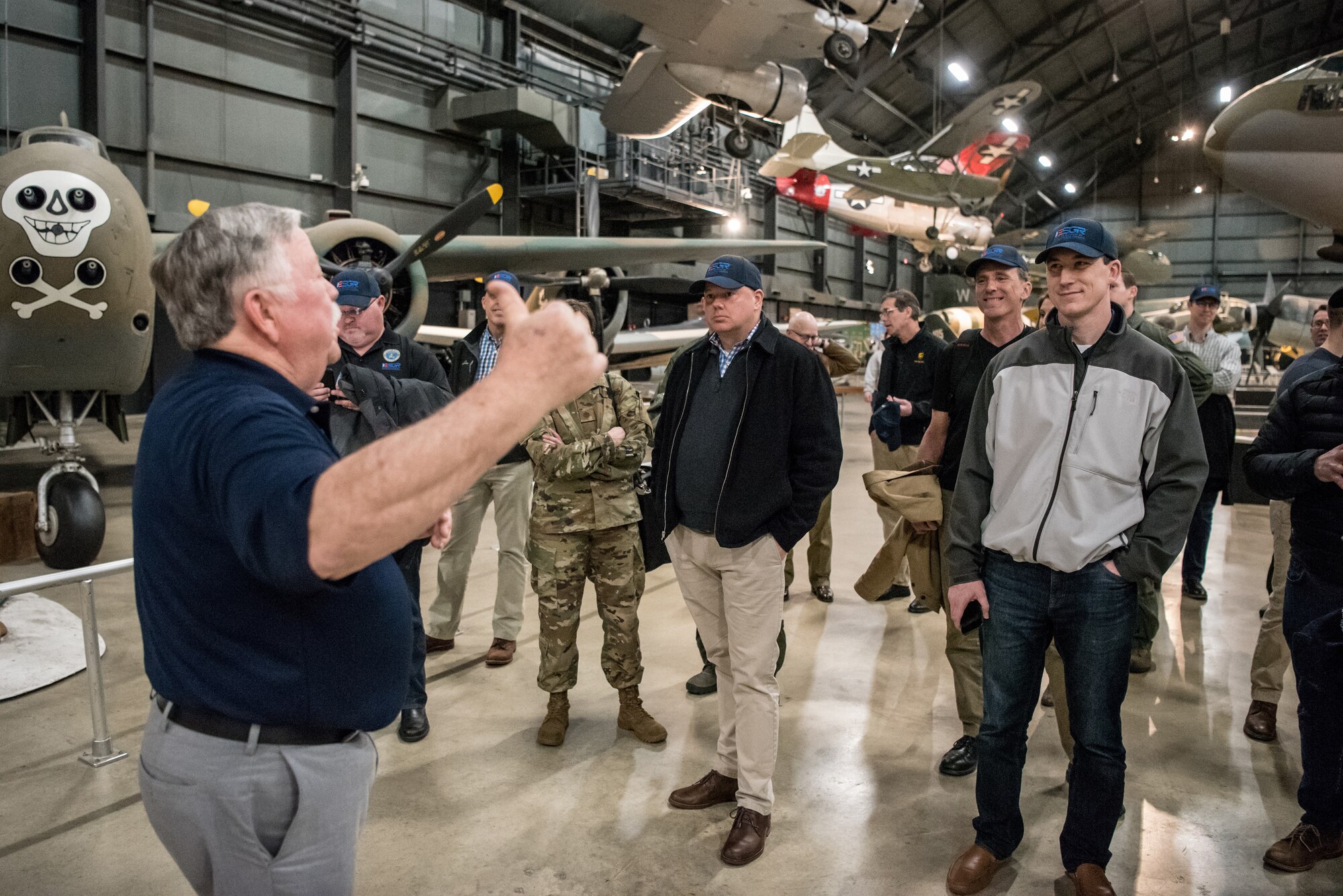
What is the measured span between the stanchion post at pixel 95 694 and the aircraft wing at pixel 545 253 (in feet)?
19.6

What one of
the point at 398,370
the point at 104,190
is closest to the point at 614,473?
the point at 398,370

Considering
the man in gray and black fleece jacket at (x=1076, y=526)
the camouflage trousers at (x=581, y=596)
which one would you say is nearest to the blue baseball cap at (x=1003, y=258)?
the man in gray and black fleece jacket at (x=1076, y=526)

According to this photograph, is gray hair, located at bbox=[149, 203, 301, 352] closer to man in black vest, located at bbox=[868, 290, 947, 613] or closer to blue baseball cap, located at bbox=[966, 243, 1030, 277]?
blue baseball cap, located at bbox=[966, 243, 1030, 277]

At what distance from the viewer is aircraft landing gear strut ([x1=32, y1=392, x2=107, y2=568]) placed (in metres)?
5.44

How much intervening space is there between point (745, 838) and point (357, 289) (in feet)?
8.54

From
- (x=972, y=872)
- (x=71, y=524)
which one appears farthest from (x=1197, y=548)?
(x=71, y=524)

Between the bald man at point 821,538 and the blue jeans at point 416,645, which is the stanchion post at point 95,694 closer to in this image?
the blue jeans at point 416,645

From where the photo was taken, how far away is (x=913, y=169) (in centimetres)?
1781

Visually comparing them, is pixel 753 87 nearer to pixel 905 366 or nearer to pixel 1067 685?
pixel 905 366

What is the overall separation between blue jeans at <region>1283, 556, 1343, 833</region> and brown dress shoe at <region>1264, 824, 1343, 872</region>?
0.10ft

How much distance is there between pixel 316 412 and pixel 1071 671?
2.17m

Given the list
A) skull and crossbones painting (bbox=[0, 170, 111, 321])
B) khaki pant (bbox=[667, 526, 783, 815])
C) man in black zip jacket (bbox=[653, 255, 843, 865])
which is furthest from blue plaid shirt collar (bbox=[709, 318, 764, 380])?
skull and crossbones painting (bbox=[0, 170, 111, 321])

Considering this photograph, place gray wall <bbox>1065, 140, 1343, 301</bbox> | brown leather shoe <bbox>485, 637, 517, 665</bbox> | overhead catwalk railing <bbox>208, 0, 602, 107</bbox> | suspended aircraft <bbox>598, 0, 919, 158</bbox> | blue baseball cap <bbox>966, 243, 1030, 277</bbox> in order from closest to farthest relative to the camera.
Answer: blue baseball cap <bbox>966, 243, 1030, 277</bbox>
brown leather shoe <bbox>485, 637, 517, 665</bbox>
suspended aircraft <bbox>598, 0, 919, 158</bbox>
overhead catwalk railing <bbox>208, 0, 602, 107</bbox>
gray wall <bbox>1065, 140, 1343, 301</bbox>

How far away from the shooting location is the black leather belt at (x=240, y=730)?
48.2 inches
